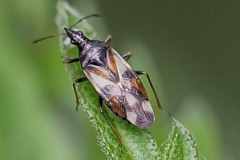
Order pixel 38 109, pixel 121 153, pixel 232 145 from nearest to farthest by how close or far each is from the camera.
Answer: pixel 121 153, pixel 38 109, pixel 232 145

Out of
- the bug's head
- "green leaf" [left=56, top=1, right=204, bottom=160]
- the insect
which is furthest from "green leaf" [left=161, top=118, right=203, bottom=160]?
the bug's head

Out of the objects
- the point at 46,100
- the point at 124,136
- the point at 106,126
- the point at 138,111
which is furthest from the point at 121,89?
the point at 106,126

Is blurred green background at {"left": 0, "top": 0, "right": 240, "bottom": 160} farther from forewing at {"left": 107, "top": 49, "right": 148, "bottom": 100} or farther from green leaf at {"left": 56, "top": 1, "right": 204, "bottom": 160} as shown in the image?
green leaf at {"left": 56, "top": 1, "right": 204, "bottom": 160}

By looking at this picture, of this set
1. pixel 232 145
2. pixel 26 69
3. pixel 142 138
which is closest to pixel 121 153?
pixel 142 138

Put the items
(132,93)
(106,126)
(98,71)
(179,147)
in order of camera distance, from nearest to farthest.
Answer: (179,147), (106,126), (132,93), (98,71)

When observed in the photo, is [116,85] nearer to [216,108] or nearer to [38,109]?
[38,109]

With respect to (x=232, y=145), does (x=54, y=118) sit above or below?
above

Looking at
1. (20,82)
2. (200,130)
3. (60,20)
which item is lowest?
(200,130)

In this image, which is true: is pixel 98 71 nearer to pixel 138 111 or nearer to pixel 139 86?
pixel 139 86
